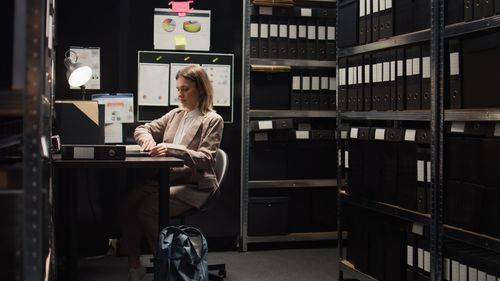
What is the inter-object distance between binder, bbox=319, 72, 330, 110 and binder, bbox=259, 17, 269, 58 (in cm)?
46

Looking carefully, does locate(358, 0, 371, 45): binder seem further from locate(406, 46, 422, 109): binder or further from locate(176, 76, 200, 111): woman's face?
locate(176, 76, 200, 111): woman's face

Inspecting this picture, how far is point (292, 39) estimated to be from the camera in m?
4.54

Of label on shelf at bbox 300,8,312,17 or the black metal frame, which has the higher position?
label on shelf at bbox 300,8,312,17

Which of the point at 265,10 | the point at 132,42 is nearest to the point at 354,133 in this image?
the point at 265,10

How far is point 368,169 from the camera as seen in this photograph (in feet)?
11.3

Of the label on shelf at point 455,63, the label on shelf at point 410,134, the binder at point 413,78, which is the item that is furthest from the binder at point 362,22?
the label on shelf at point 455,63

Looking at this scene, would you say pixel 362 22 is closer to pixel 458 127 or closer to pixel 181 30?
pixel 458 127

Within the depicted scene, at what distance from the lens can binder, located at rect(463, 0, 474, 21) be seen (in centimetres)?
263

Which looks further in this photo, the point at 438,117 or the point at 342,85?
the point at 342,85

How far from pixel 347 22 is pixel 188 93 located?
1028 mm

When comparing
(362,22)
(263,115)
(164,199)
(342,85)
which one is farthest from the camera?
(263,115)

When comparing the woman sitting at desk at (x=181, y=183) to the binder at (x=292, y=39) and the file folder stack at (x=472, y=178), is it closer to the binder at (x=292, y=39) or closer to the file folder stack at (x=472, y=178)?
the binder at (x=292, y=39)

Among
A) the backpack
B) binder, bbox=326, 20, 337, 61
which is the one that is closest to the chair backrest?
the backpack

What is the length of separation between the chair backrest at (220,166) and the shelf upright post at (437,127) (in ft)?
3.79
